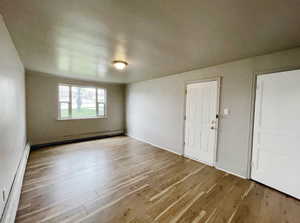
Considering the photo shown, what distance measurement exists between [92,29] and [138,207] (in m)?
2.43

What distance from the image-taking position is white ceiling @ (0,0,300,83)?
4.33ft

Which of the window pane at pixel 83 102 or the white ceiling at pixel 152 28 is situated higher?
the white ceiling at pixel 152 28

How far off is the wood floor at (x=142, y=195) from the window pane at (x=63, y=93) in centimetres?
226

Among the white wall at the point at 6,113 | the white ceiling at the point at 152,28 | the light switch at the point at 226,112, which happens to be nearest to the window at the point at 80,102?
the white ceiling at the point at 152,28

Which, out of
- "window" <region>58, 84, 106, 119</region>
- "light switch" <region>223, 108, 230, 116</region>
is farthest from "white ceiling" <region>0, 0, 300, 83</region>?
"window" <region>58, 84, 106, 119</region>

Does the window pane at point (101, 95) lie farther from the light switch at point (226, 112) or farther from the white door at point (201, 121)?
the light switch at point (226, 112)

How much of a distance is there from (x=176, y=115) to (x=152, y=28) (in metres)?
2.76

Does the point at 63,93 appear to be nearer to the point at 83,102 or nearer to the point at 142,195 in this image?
the point at 83,102

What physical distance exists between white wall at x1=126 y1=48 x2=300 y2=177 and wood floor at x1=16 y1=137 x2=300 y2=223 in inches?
23.4

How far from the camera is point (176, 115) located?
412 cm

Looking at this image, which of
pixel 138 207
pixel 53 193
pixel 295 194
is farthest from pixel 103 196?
pixel 295 194

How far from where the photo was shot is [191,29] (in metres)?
1.72

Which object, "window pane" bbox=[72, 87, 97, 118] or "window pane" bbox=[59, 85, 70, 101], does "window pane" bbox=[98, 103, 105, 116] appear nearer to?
"window pane" bbox=[72, 87, 97, 118]

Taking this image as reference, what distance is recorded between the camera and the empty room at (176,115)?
1506mm
